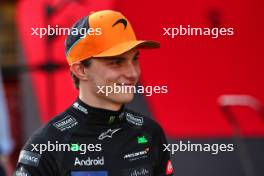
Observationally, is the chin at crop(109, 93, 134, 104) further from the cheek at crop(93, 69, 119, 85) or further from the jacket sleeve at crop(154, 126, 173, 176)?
the jacket sleeve at crop(154, 126, 173, 176)

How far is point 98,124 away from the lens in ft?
8.04

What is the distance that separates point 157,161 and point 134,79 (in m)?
0.30

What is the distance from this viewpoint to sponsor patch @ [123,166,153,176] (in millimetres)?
2415

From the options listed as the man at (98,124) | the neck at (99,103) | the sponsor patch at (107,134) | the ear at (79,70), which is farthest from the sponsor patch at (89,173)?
the ear at (79,70)

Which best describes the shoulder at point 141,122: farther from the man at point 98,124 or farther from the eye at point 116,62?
the eye at point 116,62

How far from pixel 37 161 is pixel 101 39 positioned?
1.50ft

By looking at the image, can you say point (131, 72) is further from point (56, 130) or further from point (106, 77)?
point (56, 130)

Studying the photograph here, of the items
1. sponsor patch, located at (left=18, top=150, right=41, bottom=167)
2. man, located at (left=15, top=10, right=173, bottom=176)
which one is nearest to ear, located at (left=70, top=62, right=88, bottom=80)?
man, located at (left=15, top=10, right=173, bottom=176)

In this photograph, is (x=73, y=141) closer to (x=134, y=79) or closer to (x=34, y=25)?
(x=134, y=79)

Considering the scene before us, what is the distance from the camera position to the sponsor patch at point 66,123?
2.43 m

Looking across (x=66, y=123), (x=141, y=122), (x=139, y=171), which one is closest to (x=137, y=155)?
(x=139, y=171)

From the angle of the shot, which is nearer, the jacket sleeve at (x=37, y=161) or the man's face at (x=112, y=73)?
the jacket sleeve at (x=37, y=161)

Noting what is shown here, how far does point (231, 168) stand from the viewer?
410 cm

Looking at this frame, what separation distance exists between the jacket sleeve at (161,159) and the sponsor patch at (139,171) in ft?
0.25
